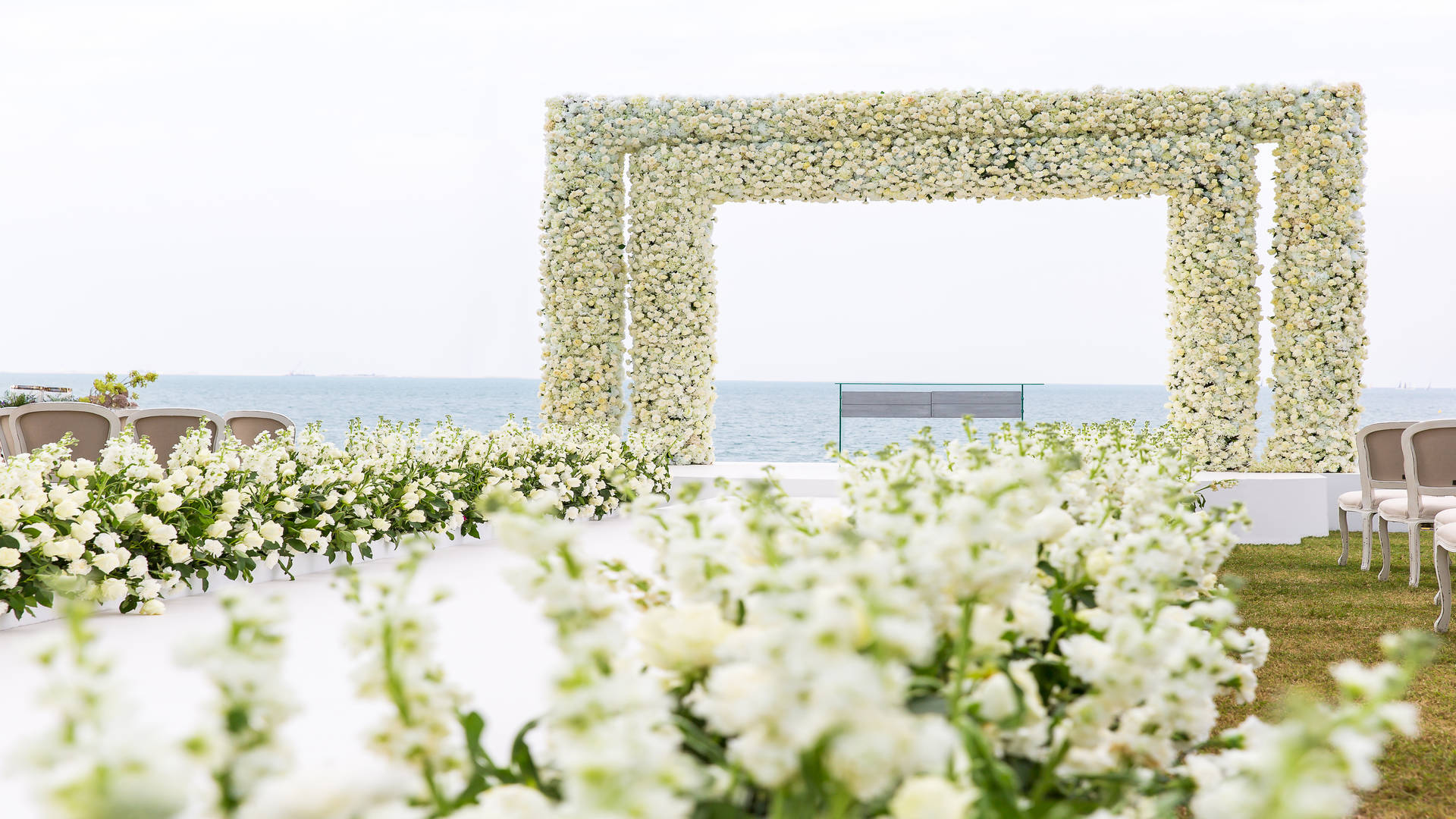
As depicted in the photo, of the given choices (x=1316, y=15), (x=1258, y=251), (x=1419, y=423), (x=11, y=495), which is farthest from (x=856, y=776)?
(x=1316, y=15)

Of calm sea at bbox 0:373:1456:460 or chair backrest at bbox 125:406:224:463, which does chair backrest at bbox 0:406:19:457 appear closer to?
chair backrest at bbox 125:406:224:463

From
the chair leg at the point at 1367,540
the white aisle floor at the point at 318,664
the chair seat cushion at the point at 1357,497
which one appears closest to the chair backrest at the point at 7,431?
the white aisle floor at the point at 318,664

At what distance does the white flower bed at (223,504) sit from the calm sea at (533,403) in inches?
626

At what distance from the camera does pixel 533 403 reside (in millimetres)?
52469

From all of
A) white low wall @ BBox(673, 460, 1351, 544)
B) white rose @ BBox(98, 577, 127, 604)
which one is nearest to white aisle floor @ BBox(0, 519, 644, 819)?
white rose @ BBox(98, 577, 127, 604)

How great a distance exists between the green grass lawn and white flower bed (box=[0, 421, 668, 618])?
6.84ft

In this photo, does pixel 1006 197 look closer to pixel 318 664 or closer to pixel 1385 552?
pixel 1385 552

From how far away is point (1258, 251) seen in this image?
298 inches

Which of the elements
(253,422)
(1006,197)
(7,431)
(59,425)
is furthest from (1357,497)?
(7,431)

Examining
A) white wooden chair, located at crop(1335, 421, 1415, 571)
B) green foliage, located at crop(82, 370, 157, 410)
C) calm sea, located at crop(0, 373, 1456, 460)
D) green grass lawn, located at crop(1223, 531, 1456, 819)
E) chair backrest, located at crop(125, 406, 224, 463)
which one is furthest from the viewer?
calm sea, located at crop(0, 373, 1456, 460)

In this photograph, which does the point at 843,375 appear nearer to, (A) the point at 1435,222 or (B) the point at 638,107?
(A) the point at 1435,222

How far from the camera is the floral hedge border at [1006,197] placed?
7.42 metres

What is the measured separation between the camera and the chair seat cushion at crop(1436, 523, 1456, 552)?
12.5ft

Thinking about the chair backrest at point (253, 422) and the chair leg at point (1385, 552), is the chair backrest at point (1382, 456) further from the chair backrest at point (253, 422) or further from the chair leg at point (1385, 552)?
the chair backrest at point (253, 422)
